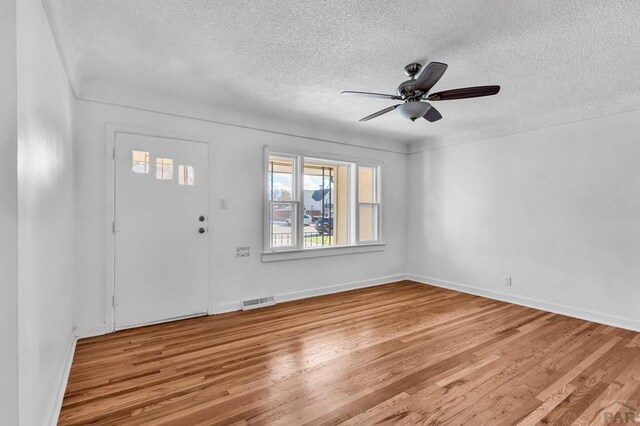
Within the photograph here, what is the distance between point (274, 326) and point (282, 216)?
1682 mm

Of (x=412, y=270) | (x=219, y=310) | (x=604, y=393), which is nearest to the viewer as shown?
(x=604, y=393)

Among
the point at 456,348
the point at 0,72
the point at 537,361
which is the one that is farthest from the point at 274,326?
the point at 0,72

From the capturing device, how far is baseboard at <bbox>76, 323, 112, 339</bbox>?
3.21m

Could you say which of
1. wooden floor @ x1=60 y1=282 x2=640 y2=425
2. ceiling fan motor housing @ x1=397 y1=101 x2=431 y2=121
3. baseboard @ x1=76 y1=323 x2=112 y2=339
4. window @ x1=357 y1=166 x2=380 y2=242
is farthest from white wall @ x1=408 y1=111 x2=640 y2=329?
baseboard @ x1=76 y1=323 x2=112 y2=339

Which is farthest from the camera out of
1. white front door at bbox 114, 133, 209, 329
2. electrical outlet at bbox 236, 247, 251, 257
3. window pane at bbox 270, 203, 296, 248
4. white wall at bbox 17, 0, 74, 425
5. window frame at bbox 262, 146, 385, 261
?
window pane at bbox 270, 203, 296, 248

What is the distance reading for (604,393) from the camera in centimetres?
227

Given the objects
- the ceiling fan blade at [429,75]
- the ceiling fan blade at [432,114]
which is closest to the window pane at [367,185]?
the ceiling fan blade at [432,114]

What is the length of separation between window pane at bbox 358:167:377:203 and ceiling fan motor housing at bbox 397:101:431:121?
2.74 meters

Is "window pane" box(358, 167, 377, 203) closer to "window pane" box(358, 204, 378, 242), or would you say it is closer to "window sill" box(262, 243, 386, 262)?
"window pane" box(358, 204, 378, 242)

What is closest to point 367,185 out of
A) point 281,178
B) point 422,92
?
point 281,178

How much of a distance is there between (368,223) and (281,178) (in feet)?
6.13

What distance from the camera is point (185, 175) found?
3.80 meters

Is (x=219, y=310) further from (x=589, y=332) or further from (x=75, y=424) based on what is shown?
(x=589, y=332)

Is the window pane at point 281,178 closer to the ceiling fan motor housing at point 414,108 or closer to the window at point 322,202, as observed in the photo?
the window at point 322,202
